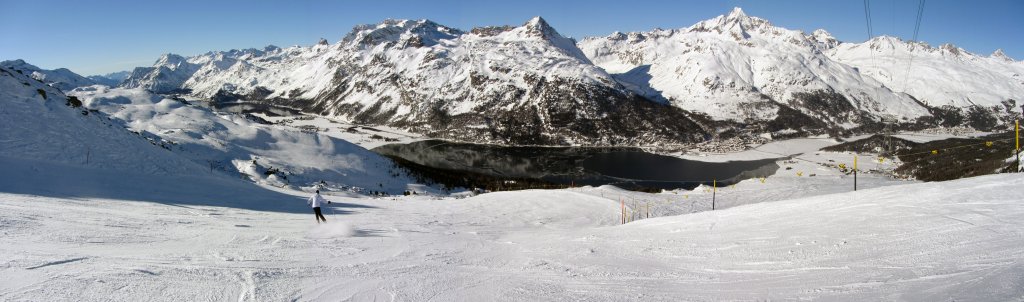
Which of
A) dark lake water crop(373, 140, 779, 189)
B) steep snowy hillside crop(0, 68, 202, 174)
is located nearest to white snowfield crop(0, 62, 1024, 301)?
steep snowy hillside crop(0, 68, 202, 174)

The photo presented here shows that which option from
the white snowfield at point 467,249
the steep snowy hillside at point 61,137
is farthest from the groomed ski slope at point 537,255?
the steep snowy hillside at point 61,137

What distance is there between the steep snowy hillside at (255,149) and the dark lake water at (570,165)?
754 inches

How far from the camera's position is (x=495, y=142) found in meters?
172

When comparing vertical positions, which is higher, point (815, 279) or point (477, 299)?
point (815, 279)

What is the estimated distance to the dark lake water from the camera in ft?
345

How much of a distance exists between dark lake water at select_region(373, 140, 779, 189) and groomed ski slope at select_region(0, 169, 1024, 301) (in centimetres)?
7221

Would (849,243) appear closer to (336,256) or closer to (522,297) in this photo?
(522,297)

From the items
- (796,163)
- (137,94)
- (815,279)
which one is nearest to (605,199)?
(815,279)

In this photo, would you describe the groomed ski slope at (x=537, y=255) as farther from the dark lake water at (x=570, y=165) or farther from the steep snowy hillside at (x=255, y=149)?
the dark lake water at (x=570, y=165)

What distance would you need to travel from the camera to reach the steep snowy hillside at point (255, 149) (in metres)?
57.8

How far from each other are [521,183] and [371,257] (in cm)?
7972

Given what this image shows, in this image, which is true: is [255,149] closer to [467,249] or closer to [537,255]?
[467,249]

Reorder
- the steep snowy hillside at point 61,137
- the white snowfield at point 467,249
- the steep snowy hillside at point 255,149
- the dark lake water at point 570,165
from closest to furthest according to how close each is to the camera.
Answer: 1. the white snowfield at point 467,249
2. the steep snowy hillside at point 61,137
3. the steep snowy hillside at point 255,149
4. the dark lake water at point 570,165

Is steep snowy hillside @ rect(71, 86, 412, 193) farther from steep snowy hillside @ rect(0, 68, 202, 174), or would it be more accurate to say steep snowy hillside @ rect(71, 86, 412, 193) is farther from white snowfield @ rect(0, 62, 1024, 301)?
white snowfield @ rect(0, 62, 1024, 301)
